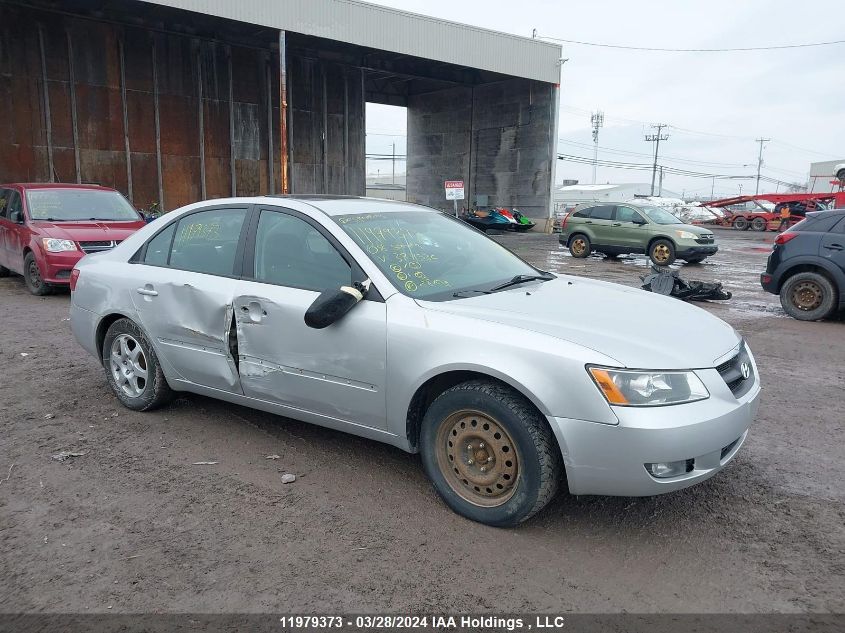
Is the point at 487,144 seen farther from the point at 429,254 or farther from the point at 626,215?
the point at 429,254

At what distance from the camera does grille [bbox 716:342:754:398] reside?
125 inches

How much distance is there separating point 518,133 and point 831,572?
98.6 feet

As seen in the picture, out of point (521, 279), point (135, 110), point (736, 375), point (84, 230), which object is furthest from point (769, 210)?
point (736, 375)

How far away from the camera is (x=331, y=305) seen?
11.3 ft

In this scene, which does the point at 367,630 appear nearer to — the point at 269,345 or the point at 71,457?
the point at 269,345

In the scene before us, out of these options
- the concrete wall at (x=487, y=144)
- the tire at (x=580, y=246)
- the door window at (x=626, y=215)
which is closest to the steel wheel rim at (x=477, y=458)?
the door window at (x=626, y=215)

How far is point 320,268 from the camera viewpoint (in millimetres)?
3803

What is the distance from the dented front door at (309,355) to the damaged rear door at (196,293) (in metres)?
0.16

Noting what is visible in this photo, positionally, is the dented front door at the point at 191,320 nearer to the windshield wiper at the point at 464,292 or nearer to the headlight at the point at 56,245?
the windshield wiper at the point at 464,292

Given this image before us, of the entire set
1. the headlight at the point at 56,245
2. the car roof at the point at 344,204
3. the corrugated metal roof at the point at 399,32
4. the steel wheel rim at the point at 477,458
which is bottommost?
the steel wheel rim at the point at 477,458

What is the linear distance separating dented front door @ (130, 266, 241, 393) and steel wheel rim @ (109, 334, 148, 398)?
30 cm

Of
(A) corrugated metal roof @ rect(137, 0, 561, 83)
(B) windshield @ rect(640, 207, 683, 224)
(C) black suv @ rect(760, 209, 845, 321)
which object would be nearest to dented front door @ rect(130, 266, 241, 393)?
(C) black suv @ rect(760, 209, 845, 321)

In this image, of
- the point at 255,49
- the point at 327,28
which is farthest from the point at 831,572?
the point at 255,49

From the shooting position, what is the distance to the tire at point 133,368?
15.3ft
